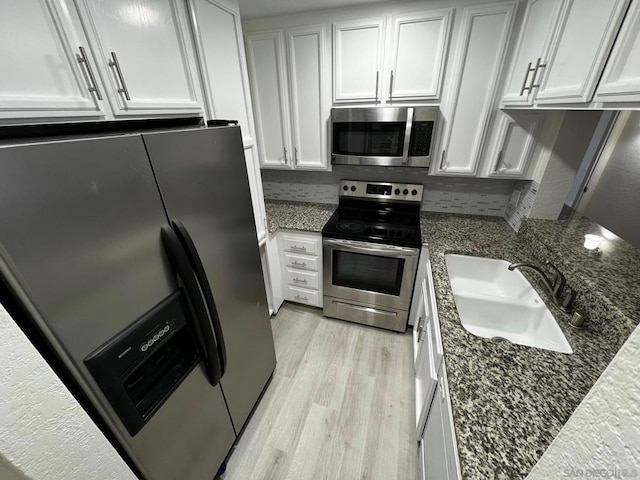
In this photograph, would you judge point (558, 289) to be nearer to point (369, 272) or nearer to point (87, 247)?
point (369, 272)

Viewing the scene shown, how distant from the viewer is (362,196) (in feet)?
7.41

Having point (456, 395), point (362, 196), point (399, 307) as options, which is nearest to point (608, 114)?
point (362, 196)

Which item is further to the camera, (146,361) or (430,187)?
(430,187)

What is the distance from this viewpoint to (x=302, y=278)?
2.20m

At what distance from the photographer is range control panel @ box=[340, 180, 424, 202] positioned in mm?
2111

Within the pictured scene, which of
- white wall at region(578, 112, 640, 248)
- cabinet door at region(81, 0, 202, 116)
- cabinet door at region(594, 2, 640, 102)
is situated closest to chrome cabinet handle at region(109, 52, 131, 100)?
cabinet door at region(81, 0, 202, 116)

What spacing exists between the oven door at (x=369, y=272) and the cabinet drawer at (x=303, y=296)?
0.18 m

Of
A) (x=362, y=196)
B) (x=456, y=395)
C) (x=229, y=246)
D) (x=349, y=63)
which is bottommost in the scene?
(x=456, y=395)

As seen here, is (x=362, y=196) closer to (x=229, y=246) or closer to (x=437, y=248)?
(x=437, y=248)

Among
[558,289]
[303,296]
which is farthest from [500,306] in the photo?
[303,296]

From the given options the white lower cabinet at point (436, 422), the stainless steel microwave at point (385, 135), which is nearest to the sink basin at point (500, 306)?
the white lower cabinet at point (436, 422)

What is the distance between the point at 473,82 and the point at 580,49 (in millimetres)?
662

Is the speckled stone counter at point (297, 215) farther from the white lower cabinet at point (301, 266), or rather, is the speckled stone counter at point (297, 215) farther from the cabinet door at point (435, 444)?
the cabinet door at point (435, 444)

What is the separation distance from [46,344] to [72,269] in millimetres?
171
